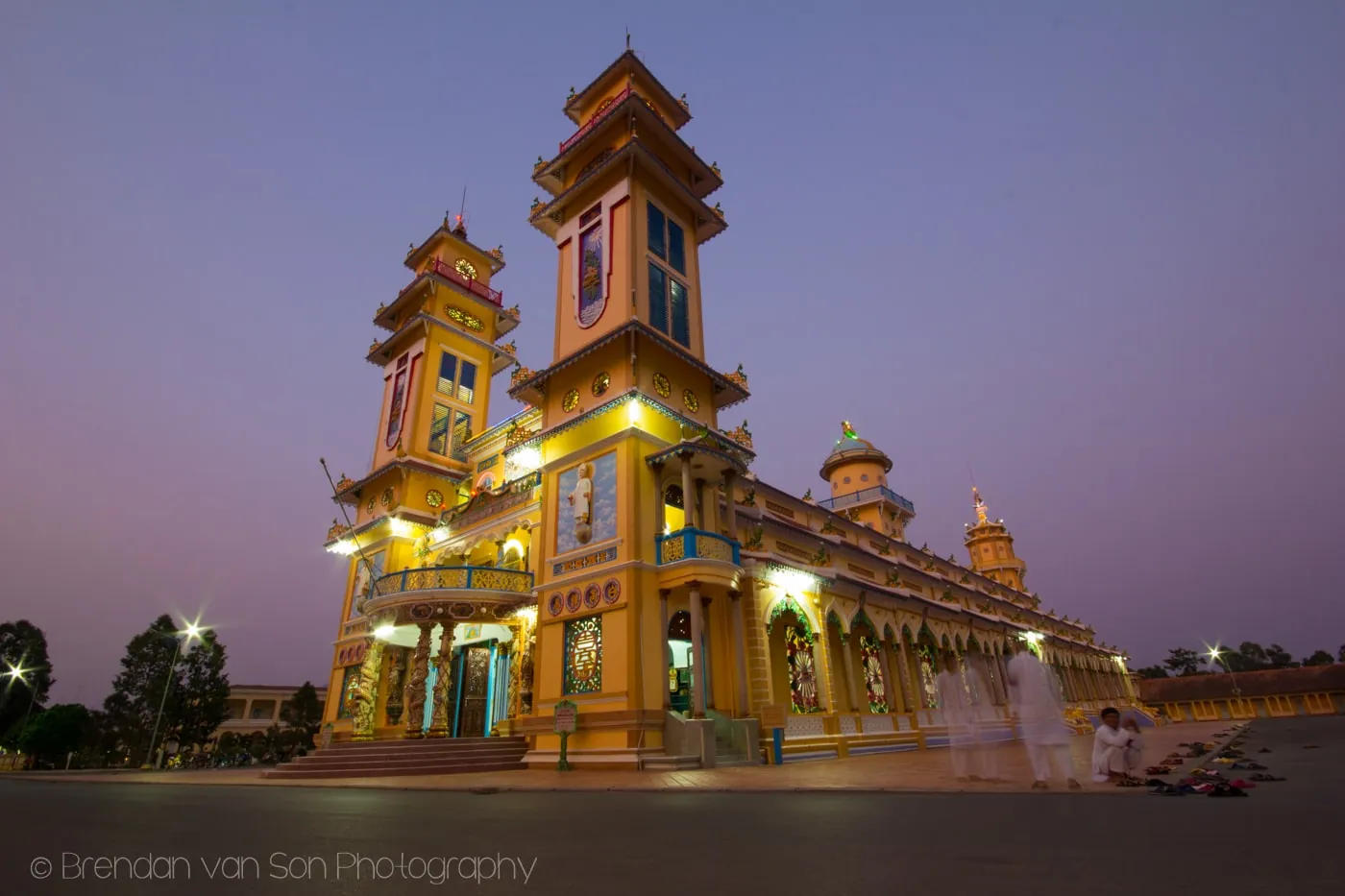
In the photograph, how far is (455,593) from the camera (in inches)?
724

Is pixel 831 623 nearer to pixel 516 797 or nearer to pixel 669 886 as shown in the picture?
pixel 516 797

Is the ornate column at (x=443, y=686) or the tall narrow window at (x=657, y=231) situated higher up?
the tall narrow window at (x=657, y=231)

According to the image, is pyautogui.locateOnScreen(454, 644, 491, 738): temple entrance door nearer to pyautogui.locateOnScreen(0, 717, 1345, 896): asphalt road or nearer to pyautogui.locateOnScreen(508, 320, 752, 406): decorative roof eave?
pyautogui.locateOnScreen(508, 320, 752, 406): decorative roof eave

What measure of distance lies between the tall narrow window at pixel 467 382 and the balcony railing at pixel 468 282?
11.8ft

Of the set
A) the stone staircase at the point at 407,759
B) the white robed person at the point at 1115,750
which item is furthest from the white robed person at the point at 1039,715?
the stone staircase at the point at 407,759

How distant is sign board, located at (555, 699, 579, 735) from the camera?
1473 cm

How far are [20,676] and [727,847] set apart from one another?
59443mm

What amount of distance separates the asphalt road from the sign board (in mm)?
8177

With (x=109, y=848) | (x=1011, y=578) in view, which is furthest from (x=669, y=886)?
(x=1011, y=578)

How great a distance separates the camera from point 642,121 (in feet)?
69.2

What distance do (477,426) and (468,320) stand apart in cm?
529

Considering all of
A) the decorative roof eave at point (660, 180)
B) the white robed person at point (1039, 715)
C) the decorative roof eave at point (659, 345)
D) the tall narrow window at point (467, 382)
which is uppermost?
the decorative roof eave at point (660, 180)

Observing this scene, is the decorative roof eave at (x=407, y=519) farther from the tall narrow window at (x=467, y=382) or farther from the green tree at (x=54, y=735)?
the green tree at (x=54, y=735)

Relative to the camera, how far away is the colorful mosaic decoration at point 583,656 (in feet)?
52.0
